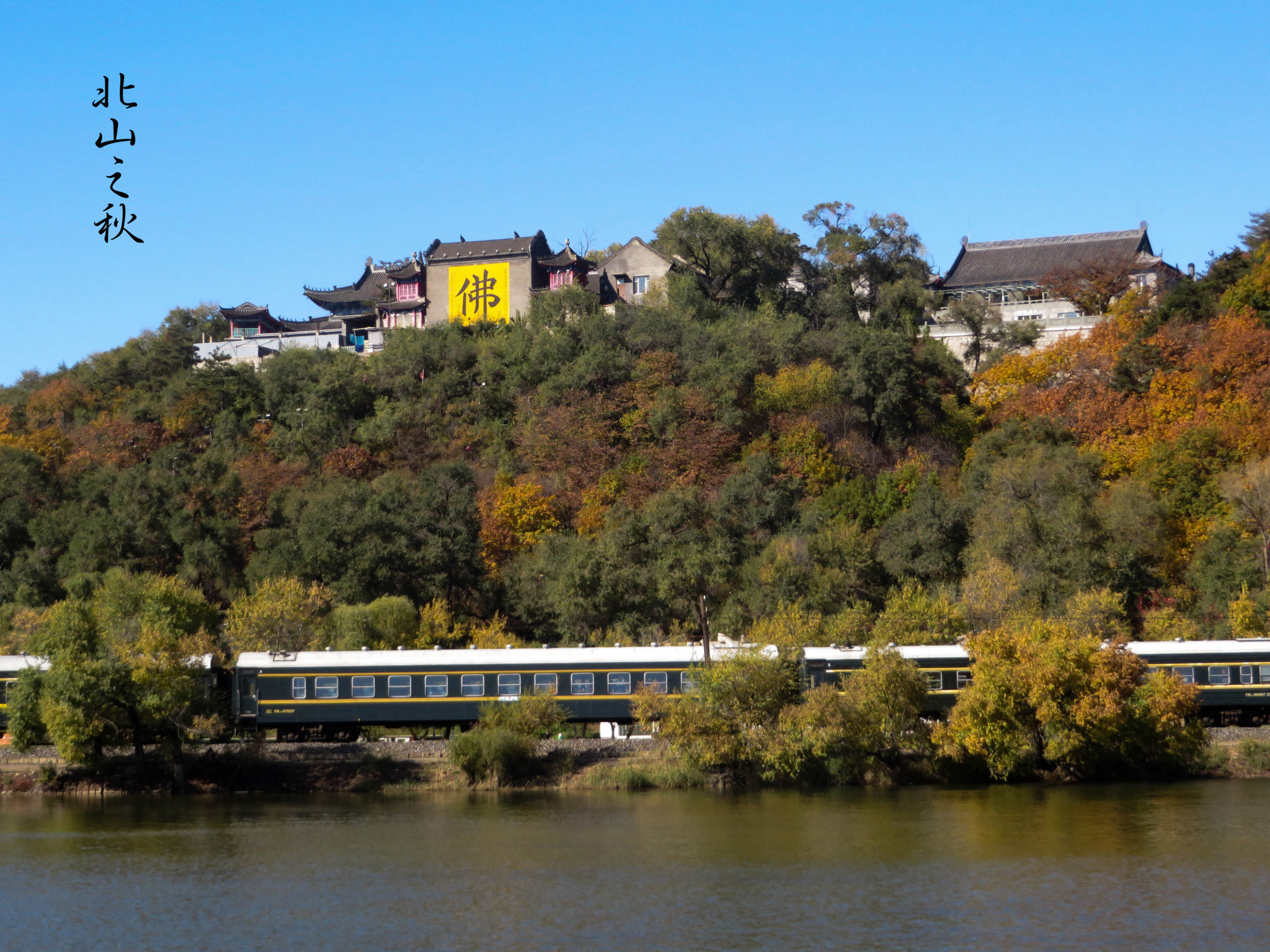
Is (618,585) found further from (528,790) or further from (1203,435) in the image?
(1203,435)

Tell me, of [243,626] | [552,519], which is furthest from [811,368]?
[243,626]

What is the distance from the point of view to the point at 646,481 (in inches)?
2116

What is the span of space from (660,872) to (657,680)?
489 inches

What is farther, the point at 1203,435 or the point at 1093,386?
the point at 1093,386

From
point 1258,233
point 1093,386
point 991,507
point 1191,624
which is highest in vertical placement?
point 1258,233

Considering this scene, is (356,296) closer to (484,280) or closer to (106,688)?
(484,280)

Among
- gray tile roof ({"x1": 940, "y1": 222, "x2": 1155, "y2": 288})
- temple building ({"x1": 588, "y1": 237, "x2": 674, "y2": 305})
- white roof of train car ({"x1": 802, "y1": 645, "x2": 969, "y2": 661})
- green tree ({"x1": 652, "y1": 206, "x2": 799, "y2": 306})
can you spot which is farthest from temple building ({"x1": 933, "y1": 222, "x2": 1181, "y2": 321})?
white roof of train car ({"x1": 802, "y1": 645, "x2": 969, "y2": 661})

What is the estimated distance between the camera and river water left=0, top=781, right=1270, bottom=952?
20594 mm

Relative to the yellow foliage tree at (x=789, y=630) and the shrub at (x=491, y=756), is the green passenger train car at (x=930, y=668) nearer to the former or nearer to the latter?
the yellow foliage tree at (x=789, y=630)

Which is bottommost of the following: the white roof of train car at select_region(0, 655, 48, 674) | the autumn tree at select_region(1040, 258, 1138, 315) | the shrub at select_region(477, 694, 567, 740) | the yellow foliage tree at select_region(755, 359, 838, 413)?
the shrub at select_region(477, 694, 567, 740)

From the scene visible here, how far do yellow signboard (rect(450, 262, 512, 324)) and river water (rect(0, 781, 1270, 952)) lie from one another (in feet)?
125

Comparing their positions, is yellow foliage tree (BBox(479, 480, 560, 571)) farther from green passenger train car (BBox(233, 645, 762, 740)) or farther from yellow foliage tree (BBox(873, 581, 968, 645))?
yellow foliage tree (BBox(873, 581, 968, 645))

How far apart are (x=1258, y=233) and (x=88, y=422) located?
4961 centimetres

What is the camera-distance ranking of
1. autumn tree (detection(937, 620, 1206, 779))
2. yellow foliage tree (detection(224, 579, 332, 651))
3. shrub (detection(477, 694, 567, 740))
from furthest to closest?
yellow foliage tree (detection(224, 579, 332, 651))
shrub (detection(477, 694, 567, 740))
autumn tree (detection(937, 620, 1206, 779))
